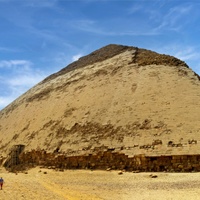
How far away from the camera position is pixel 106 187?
1434 centimetres

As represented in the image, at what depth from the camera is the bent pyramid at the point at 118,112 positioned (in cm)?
1906

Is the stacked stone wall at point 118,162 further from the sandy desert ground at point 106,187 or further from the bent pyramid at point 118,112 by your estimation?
the sandy desert ground at point 106,187

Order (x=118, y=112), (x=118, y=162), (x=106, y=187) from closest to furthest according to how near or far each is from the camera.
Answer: (x=106, y=187) → (x=118, y=162) → (x=118, y=112)

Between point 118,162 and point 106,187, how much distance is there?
4602mm

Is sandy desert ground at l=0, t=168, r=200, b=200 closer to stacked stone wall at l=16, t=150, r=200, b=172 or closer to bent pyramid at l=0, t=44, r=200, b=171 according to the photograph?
stacked stone wall at l=16, t=150, r=200, b=172

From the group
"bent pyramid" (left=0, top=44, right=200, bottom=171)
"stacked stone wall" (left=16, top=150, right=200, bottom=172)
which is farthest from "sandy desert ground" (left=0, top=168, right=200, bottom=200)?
"bent pyramid" (left=0, top=44, right=200, bottom=171)

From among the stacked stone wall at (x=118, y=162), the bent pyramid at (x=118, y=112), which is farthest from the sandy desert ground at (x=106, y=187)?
the bent pyramid at (x=118, y=112)

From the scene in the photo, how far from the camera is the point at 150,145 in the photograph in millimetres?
18422

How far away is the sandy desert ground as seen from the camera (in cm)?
1184

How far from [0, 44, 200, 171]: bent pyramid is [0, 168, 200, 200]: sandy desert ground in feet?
6.98

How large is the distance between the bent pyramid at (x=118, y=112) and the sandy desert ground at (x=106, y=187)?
83.8 inches

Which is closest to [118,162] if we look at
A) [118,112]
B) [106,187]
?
[118,112]

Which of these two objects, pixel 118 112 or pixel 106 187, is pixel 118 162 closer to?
pixel 118 112

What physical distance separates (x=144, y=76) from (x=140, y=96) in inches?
120
